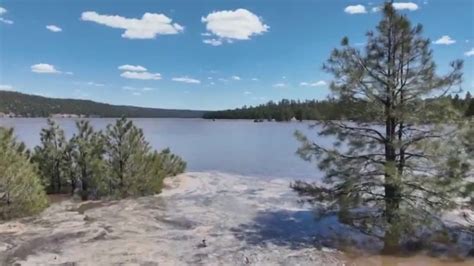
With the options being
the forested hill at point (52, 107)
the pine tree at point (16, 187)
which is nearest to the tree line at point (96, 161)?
the pine tree at point (16, 187)

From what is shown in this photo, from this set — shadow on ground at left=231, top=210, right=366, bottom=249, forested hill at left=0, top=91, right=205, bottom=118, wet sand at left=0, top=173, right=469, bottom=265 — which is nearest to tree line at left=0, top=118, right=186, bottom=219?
wet sand at left=0, top=173, right=469, bottom=265

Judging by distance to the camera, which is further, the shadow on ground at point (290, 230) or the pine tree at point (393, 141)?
the shadow on ground at point (290, 230)

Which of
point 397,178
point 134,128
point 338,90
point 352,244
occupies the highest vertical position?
point 338,90

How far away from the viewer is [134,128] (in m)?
17.5

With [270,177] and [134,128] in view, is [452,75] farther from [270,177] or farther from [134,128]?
[270,177]

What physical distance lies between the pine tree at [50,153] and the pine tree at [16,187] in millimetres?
3142

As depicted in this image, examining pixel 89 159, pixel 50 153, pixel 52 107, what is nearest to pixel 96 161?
pixel 89 159

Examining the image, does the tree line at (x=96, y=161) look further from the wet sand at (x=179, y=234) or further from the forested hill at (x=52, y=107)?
the forested hill at (x=52, y=107)

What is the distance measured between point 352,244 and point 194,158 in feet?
75.8

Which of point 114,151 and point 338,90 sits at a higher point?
point 338,90

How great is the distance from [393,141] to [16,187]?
11058mm

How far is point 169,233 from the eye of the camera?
12.5m

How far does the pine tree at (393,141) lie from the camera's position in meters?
10.9

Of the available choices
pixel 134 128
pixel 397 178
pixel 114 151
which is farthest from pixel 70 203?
pixel 397 178
